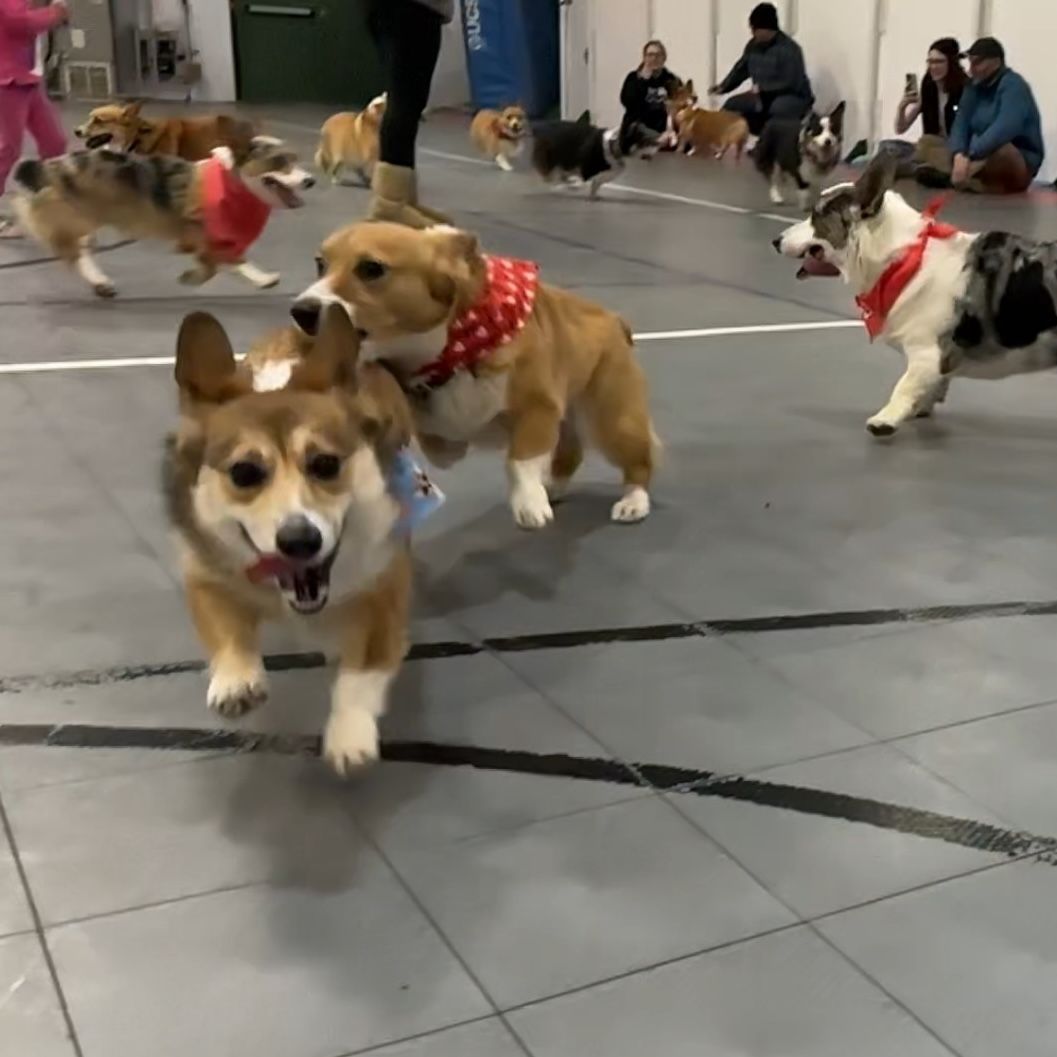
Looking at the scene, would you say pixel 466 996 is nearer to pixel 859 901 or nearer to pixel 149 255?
pixel 859 901

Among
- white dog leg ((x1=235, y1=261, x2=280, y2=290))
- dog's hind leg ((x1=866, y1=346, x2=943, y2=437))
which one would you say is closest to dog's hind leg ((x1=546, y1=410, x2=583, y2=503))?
dog's hind leg ((x1=866, y1=346, x2=943, y2=437))

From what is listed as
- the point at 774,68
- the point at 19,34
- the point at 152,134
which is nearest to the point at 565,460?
the point at 19,34

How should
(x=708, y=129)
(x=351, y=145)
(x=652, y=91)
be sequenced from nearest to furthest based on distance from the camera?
(x=351, y=145), (x=708, y=129), (x=652, y=91)

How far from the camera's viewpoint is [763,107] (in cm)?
1151

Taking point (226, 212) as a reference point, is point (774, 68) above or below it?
above

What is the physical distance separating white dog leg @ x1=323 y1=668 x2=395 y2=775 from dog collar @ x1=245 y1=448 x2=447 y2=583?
21 centimetres

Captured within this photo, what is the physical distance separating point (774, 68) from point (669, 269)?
555 cm

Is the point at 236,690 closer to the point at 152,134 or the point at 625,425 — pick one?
the point at 625,425

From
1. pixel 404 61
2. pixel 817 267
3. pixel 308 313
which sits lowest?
pixel 817 267

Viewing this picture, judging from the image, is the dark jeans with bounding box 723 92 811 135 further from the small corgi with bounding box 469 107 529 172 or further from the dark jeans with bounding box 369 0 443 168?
the dark jeans with bounding box 369 0 443 168

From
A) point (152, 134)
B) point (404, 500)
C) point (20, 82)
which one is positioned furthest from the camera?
point (152, 134)

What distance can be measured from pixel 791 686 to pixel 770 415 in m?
1.78

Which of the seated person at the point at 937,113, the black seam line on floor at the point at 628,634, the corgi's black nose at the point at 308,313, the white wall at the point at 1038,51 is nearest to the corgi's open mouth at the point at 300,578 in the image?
the black seam line on floor at the point at 628,634

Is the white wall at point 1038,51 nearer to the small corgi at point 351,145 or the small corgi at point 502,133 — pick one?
the small corgi at point 502,133
